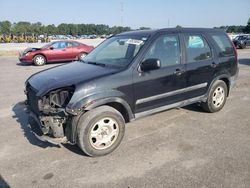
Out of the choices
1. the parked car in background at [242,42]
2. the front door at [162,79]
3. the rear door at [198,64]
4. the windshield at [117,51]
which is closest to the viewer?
the front door at [162,79]

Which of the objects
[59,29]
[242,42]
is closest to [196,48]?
[242,42]

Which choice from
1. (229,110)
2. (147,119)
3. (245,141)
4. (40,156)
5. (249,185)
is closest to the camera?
(249,185)

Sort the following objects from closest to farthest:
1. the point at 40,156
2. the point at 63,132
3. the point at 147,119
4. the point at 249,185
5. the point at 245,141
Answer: the point at 249,185 < the point at 63,132 < the point at 40,156 < the point at 245,141 < the point at 147,119

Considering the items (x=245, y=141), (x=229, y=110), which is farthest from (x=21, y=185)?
(x=229, y=110)

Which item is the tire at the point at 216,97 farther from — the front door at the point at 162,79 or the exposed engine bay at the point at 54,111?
the exposed engine bay at the point at 54,111

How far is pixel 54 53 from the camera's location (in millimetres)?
15141

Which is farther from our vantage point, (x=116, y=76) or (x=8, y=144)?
(x=8, y=144)

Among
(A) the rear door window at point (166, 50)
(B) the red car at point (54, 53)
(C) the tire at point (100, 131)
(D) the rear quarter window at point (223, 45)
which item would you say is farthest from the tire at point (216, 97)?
(B) the red car at point (54, 53)

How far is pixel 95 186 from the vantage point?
3260 millimetres

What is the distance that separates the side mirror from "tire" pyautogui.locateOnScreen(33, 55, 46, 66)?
11774mm

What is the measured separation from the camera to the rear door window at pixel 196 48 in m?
4.94

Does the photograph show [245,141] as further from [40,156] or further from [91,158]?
[40,156]

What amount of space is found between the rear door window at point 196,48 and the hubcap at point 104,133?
77.8 inches

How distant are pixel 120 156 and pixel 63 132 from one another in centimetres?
93
